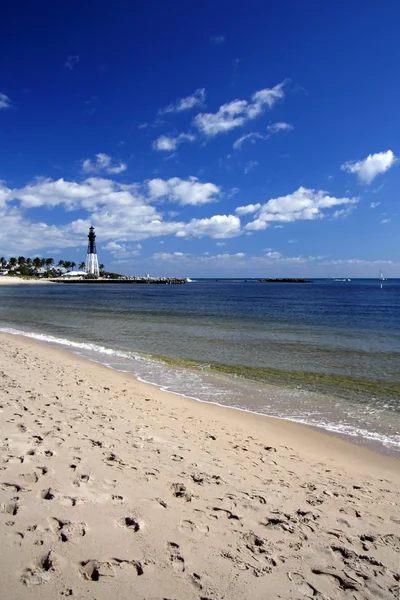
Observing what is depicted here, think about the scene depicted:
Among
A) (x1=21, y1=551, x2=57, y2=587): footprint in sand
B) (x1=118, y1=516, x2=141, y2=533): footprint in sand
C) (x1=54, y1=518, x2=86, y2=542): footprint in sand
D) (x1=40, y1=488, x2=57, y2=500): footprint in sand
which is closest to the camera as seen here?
(x1=21, y1=551, x2=57, y2=587): footprint in sand

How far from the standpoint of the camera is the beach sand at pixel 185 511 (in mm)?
3174

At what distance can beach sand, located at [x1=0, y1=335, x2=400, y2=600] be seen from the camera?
3174 millimetres

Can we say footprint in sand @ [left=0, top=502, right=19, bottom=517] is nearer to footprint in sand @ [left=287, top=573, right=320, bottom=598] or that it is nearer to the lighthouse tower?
footprint in sand @ [left=287, top=573, right=320, bottom=598]

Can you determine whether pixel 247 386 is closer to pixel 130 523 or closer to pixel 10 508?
pixel 130 523

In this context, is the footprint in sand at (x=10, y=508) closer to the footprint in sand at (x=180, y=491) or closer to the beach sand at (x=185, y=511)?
the beach sand at (x=185, y=511)

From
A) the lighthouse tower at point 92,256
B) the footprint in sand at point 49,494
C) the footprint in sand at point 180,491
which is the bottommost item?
the footprint in sand at point 180,491

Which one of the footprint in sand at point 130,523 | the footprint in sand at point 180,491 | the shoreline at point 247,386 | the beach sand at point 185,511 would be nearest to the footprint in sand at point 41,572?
the beach sand at point 185,511

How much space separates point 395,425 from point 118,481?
23.5 feet

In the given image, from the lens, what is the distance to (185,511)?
4.24 metres

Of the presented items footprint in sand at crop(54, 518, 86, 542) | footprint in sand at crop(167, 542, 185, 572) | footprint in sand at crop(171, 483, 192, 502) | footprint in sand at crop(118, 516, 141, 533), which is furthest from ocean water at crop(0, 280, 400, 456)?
footprint in sand at crop(54, 518, 86, 542)

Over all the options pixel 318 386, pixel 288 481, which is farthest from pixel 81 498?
pixel 318 386

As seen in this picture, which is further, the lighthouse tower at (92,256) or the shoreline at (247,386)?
the lighthouse tower at (92,256)

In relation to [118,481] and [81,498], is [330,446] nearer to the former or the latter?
[118,481]

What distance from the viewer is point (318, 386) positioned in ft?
41.2
